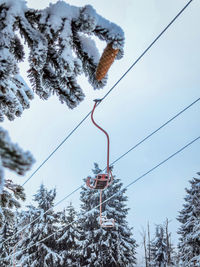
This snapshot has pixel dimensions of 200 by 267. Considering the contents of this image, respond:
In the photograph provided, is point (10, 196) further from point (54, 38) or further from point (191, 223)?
point (191, 223)

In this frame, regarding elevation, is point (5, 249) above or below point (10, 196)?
above

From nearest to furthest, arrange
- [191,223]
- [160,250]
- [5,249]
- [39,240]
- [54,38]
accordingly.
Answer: [54,38]
[39,240]
[191,223]
[5,249]
[160,250]

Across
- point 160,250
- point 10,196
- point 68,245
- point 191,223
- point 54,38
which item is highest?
point 191,223

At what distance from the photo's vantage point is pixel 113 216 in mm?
24641

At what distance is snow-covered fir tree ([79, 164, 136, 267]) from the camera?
22312mm

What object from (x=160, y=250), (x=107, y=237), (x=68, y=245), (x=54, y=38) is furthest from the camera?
(x=160, y=250)

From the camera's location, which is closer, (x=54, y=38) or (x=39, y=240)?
(x=54, y=38)

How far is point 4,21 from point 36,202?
2638cm

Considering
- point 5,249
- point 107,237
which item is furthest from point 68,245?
point 5,249

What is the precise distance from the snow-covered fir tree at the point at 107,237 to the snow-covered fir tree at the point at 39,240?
8.86 ft

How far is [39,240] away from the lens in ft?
75.8

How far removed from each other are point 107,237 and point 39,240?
6.15 metres

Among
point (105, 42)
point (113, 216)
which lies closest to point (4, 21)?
point (105, 42)

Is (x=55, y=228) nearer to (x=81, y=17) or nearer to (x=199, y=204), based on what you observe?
(x=199, y=204)
